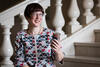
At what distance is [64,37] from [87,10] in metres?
0.49

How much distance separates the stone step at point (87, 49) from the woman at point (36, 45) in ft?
3.40

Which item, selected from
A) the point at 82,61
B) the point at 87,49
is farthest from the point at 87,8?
the point at 82,61

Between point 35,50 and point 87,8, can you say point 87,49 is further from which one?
point 35,50

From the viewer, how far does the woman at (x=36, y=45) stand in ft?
5.05

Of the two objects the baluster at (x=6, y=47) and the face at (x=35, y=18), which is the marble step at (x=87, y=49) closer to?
the baluster at (x=6, y=47)

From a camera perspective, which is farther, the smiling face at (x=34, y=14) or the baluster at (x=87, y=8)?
the baluster at (x=87, y=8)

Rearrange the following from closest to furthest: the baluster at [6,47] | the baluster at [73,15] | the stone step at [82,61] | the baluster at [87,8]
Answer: the baluster at [6,47] → the stone step at [82,61] → the baluster at [73,15] → the baluster at [87,8]

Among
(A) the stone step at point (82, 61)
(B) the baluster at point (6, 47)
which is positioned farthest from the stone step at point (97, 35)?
(B) the baluster at point (6, 47)

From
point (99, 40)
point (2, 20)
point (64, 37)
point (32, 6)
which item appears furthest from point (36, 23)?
point (99, 40)

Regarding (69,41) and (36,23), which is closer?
(36,23)

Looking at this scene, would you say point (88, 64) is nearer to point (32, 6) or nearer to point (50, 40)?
point (50, 40)

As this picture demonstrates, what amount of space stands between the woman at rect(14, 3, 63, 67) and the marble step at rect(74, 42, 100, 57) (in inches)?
40.8

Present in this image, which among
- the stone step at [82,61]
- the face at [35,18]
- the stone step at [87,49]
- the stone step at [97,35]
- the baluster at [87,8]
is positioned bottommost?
the stone step at [82,61]

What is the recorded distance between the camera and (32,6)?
154 centimetres
